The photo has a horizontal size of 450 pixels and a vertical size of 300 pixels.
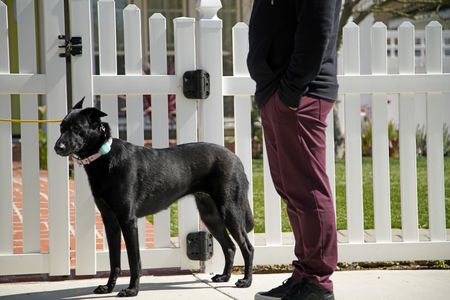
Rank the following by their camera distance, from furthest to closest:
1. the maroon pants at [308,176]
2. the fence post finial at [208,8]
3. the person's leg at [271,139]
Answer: the fence post finial at [208,8]
the person's leg at [271,139]
the maroon pants at [308,176]

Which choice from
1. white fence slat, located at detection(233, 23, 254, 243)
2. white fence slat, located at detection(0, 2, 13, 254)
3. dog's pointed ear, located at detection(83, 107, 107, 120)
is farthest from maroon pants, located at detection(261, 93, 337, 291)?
white fence slat, located at detection(0, 2, 13, 254)

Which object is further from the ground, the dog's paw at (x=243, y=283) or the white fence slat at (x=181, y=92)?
the white fence slat at (x=181, y=92)

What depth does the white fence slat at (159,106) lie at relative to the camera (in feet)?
15.7

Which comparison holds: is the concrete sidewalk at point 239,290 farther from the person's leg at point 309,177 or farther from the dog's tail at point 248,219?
the person's leg at point 309,177

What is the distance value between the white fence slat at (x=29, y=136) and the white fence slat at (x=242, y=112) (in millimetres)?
1219

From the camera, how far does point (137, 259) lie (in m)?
4.24

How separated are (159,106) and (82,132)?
2.85 feet

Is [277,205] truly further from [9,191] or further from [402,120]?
[9,191]

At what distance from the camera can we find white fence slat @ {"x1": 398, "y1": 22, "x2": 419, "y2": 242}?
201 inches

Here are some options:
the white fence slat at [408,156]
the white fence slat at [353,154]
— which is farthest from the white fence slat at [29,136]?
the white fence slat at [408,156]

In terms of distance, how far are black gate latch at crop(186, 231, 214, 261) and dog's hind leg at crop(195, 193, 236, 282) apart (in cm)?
16

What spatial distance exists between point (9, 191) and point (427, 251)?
8.73 ft

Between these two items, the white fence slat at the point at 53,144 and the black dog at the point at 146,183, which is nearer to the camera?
the black dog at the point at 146,183

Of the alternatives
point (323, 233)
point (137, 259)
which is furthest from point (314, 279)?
point (137, 259)
